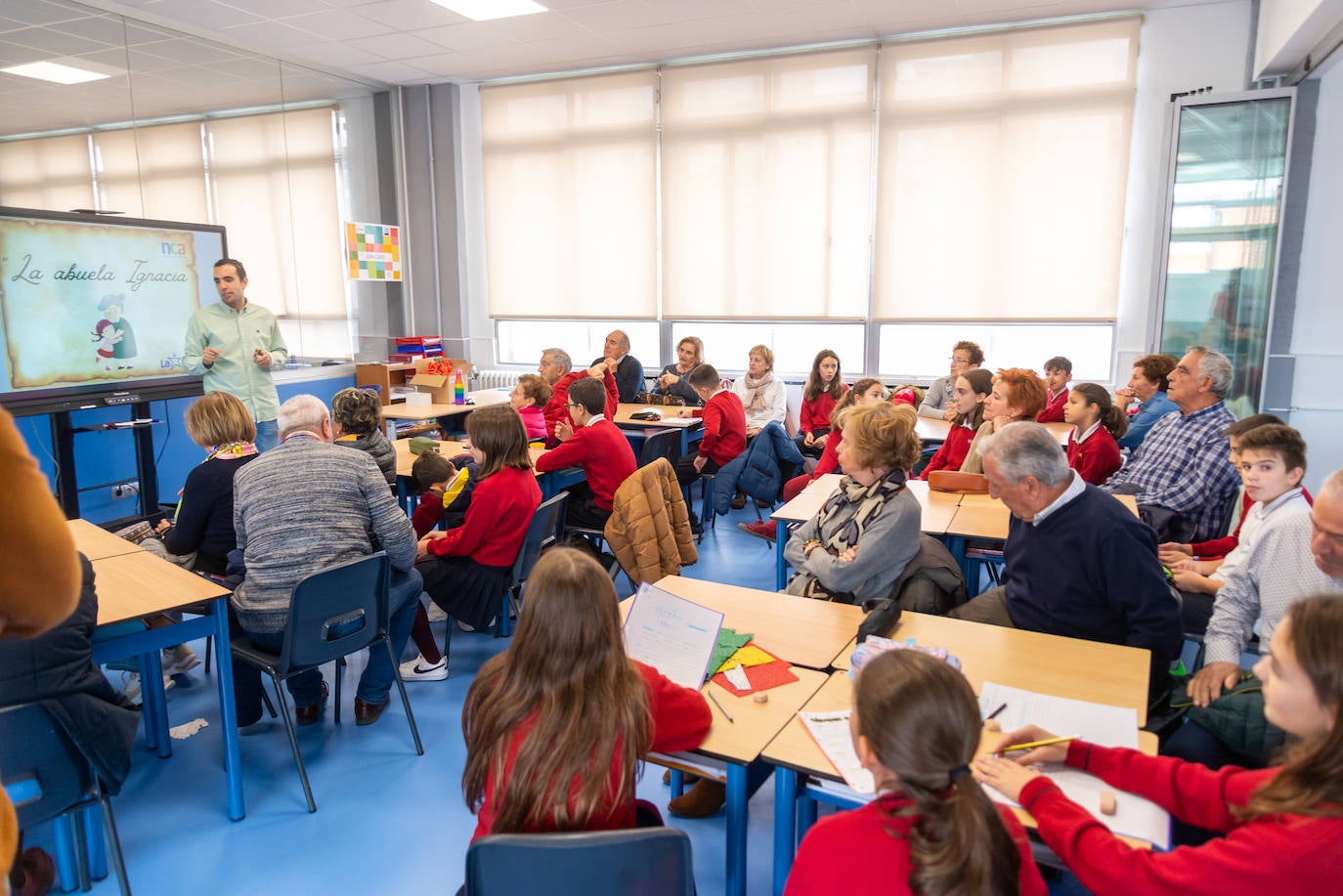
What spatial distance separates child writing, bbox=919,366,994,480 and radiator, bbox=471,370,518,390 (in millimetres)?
5255

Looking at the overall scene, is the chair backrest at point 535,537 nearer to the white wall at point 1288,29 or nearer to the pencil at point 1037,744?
the pencil at point 1037,744

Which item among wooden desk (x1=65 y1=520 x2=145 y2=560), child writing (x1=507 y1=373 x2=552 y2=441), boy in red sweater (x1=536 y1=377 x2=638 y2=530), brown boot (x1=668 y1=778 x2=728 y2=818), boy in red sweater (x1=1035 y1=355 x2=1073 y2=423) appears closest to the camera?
brown boot (x1=668 y1=778 x2=728 y2=818)

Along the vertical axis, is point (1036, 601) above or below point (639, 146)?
below

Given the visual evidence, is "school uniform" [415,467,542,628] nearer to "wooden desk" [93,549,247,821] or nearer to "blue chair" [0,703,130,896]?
"wooden desk" [93,549,247,821]

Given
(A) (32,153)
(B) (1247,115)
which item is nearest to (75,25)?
(A) (32,153)

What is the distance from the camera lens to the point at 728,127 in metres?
7.67

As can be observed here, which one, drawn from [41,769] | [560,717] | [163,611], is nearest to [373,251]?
[163,611]

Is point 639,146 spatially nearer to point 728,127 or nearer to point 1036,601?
point 728,127

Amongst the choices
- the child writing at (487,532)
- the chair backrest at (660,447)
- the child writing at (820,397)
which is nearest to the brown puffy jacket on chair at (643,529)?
the child writing at (487,532)

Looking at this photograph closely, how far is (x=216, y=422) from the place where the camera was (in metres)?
3.21

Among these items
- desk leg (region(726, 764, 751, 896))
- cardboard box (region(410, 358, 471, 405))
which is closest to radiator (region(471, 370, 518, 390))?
cardboard box (region(410, 358, 471, 405))

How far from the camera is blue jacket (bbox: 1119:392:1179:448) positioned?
16.3 ft

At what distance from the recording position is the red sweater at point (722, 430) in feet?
18.7

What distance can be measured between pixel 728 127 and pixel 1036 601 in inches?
244
